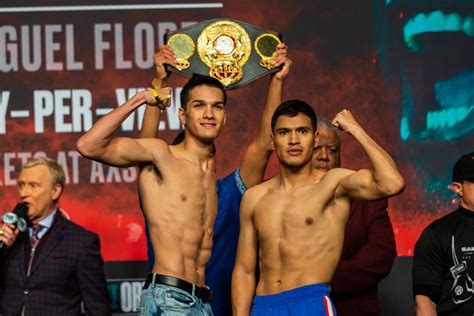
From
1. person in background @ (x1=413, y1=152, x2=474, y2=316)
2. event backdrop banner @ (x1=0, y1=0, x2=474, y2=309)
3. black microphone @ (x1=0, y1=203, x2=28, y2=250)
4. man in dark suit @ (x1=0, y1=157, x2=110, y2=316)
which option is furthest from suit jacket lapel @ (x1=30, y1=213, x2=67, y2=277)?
person in background @ (x1=413, y1=152, x2=474, y2=316)

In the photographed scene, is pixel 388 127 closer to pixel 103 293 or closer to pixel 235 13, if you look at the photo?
pixel 235 13

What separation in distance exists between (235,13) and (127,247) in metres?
1.34

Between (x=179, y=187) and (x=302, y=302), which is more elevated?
(x=179, y=187)

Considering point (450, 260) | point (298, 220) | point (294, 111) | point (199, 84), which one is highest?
point (199, 84)

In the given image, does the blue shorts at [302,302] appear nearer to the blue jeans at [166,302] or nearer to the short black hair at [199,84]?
the blue jeans at [166,302]

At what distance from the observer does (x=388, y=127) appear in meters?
7.46

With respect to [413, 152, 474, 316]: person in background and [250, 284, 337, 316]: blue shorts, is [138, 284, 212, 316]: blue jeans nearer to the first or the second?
[250, 284, 337, 316]: blue shorts

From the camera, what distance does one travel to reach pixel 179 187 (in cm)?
603

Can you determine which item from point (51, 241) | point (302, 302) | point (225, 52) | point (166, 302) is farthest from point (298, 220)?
point (51, 241)

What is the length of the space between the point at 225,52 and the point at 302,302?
127cm

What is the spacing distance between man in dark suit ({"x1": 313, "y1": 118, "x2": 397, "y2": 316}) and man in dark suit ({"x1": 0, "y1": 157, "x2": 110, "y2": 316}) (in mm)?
1095

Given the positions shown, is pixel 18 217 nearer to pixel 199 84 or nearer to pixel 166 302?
pixel 166 302

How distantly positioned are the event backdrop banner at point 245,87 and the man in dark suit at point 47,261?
2.22 feet

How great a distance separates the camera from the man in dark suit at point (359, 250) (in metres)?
6.58
